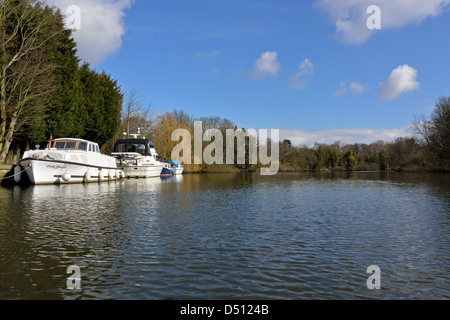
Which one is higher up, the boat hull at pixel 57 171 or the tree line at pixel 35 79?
the tree line at pixel 35 79

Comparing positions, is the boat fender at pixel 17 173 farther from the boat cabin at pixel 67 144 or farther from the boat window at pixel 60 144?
the boat window at pixel 60 144

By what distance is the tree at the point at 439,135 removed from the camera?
6066cm

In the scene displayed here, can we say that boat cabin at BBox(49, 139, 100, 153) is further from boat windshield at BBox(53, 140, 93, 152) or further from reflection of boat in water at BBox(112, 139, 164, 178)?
reflection of boat in water at BBox(112, 139, 164, 178)

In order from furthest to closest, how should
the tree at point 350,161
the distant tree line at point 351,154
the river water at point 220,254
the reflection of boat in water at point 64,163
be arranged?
the tree at point 350,161 → the distant tree line at point 351,154 → the reflection of boat in water at point 64,163 → the river water at point 220,254

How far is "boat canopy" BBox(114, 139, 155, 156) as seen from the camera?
42.2m

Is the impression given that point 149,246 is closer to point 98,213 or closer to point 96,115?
point 98,213

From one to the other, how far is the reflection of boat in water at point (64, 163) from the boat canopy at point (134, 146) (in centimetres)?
989

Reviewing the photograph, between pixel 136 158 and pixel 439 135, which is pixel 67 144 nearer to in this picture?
pixel 136 158

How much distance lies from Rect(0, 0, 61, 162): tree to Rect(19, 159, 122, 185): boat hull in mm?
6155

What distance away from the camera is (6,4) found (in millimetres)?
28938

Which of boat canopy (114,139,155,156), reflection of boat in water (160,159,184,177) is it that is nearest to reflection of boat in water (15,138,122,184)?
boat canopy (114,139,155,156)

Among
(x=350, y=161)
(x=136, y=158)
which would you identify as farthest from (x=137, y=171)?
(x=350, y=161)

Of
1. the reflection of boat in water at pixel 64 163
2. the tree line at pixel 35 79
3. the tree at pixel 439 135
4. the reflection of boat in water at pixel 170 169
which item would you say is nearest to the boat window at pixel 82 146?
the reflection of boat in water at pixel 64 163
